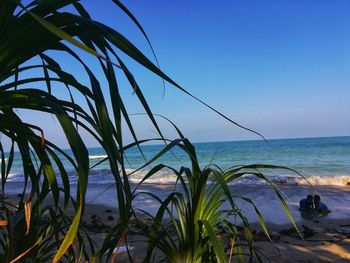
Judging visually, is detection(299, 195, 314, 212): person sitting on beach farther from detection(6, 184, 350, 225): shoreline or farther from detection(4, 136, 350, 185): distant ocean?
detection(4, 136, 350, 185): distant ocean

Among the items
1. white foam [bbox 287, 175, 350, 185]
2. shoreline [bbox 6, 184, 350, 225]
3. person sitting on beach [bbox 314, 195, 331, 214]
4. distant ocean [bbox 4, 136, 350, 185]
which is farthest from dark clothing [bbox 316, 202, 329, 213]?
white foam [bbox 287, 175, 350, 185]

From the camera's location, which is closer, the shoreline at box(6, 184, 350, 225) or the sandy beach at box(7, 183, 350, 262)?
the sandy beach at box(7, 183, 350, 262)

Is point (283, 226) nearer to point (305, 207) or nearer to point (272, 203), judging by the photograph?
point (305, 207)

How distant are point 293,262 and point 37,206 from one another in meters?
2.73

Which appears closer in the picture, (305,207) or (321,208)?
(321,208)

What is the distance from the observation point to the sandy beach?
362 cm

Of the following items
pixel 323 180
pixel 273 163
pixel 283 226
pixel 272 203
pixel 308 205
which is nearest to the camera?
pixel 283 226

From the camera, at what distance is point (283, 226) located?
5.78 meters

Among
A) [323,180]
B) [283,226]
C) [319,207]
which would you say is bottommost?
[323,180]

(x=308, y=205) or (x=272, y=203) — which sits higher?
(x=308, y=205)

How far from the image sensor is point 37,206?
129 centimetres

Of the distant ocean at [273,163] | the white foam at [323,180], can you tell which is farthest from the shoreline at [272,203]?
the white foam at [323,180]

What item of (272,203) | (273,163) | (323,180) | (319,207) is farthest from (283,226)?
(273,163)

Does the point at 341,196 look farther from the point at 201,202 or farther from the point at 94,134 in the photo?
the point at 94,134
